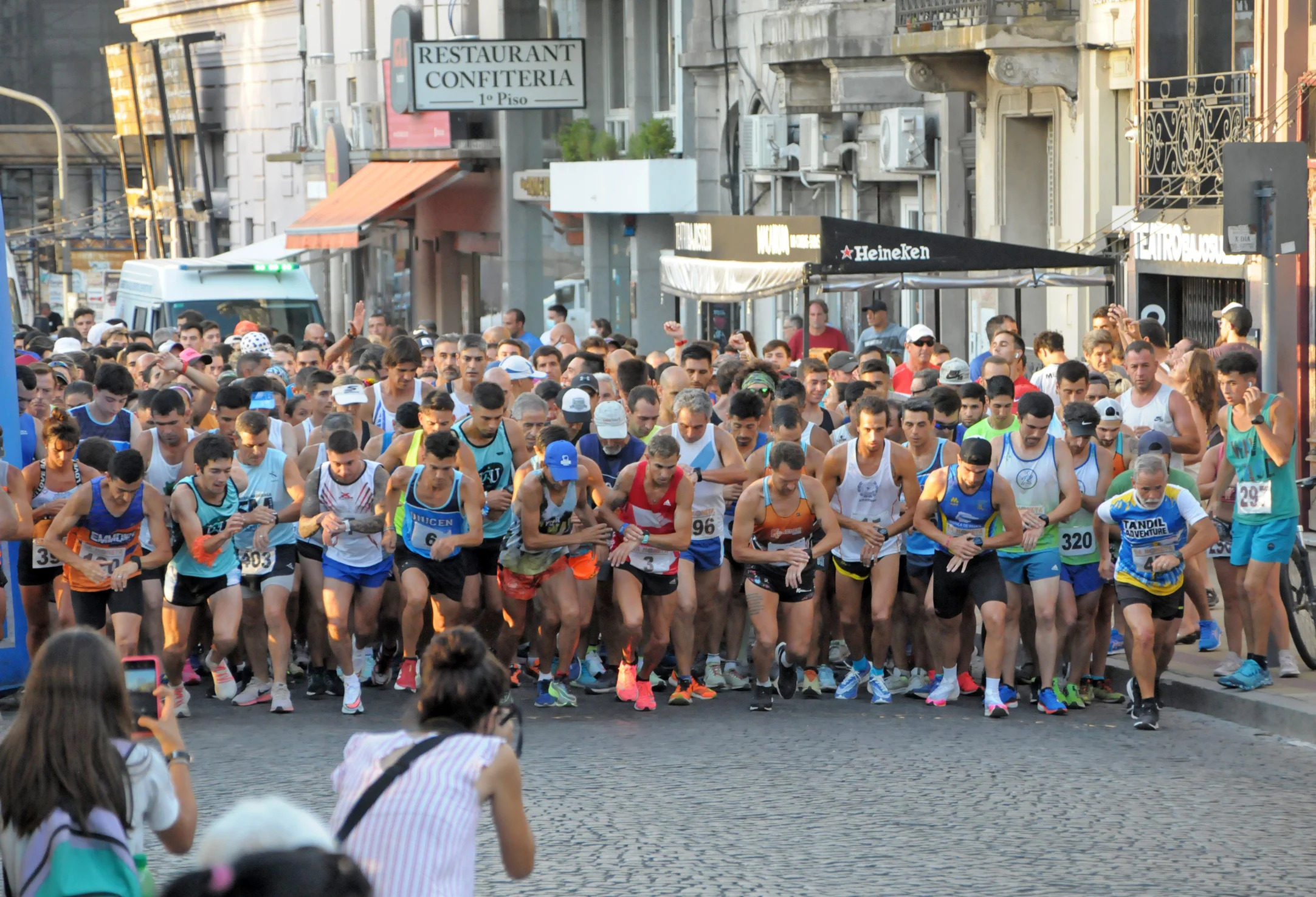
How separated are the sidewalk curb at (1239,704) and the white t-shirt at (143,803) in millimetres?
6572

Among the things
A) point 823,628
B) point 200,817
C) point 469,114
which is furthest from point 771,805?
point 469,114

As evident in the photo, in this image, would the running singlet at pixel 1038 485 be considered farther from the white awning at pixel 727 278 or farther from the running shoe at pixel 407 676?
the white awning at pixel 727 278

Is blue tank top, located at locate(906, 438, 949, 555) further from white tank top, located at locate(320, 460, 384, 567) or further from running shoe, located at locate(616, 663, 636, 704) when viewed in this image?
white tank top, located at locate(320, 460, 384, 567)

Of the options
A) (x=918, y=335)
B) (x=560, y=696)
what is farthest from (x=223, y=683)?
(x=918, y=335)

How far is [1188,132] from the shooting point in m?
17.2

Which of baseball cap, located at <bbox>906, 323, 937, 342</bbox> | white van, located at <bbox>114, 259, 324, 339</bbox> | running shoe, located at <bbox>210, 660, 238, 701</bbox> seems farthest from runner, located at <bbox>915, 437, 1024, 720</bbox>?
white van, located at <bbox>114, 259, 324, 339</bbox>

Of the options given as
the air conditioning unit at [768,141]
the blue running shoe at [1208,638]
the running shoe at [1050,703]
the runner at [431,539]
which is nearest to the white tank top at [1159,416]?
the blue running shoe at [1208,638]

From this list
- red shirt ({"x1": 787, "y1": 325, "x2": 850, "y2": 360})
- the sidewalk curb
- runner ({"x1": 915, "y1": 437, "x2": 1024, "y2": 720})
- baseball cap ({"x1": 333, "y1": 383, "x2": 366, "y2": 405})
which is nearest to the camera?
the sidewalk curb

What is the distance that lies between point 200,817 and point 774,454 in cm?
366

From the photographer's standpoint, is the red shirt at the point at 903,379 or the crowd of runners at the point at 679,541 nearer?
the crowd of runners at the point at 679,541

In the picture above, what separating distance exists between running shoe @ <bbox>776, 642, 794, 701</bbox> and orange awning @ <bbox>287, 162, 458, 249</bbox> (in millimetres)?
23907

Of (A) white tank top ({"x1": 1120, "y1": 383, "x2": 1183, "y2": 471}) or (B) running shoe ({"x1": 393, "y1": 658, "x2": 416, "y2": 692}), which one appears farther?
(A) white tank top ({"x1": 1120, "y1": 383, "x2": 1183, "y2": 471})

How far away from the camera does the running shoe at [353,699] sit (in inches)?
396

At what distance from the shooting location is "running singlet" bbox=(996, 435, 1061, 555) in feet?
33.0
